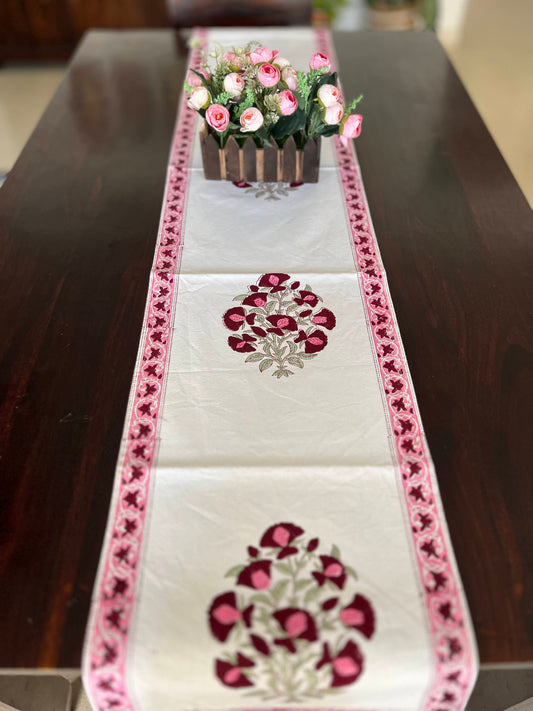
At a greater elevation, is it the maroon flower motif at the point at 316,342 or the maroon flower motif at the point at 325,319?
the maroon flower motif at the point at 325,319

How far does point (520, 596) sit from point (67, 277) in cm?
97

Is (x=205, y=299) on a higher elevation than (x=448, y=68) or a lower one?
lower

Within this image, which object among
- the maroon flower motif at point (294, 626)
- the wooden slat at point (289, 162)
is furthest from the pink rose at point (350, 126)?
the maroon flower motif at point (294, 626)

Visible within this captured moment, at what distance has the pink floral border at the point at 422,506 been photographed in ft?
2.43

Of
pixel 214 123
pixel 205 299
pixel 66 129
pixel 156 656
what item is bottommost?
pixel 156 656

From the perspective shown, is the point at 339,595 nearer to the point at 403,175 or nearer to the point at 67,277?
A: the point at 67,277

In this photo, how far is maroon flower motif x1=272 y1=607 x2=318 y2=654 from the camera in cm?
75

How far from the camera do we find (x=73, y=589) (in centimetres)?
79

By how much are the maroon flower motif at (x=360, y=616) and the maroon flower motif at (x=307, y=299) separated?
552 millimetres

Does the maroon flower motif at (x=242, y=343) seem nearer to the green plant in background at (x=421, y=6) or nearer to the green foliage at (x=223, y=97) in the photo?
the green foliage at (x=223, y=97)

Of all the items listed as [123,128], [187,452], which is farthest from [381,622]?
[123,128]

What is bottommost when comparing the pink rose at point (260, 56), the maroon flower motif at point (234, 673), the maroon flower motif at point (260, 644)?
the maroon flower motif at point (234, 673)

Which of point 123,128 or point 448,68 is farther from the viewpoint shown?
point 448,68

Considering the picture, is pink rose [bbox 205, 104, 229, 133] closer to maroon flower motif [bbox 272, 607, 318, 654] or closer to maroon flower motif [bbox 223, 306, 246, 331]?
maroon flower motif [bbox 223, 306, 246, 331]
